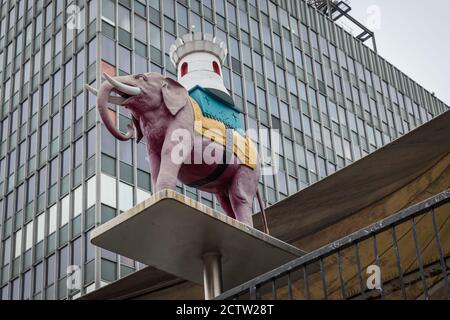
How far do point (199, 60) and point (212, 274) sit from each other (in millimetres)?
3224

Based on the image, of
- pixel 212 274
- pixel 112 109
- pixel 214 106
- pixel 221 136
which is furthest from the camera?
pixel 112 109

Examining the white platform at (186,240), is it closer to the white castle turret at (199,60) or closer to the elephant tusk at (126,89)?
the elephant tusk at (126,89)

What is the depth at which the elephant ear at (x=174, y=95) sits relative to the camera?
1060cm

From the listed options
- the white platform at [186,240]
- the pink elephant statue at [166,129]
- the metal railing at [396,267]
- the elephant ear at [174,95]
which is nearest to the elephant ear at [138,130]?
the pink elephant statue at [166,129]

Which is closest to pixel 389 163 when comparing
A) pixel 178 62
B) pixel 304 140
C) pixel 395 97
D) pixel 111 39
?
pixel 178 62

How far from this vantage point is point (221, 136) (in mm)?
10977

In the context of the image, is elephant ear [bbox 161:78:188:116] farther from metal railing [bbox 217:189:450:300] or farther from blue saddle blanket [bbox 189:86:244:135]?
metal railing [bbox 217:189:450:300]

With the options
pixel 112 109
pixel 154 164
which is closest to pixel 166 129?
pixel 154 164

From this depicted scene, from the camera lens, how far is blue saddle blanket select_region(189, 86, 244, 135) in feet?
36.9

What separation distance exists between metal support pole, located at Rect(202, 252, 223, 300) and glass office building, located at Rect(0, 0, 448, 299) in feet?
62.7

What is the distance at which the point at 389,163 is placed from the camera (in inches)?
435

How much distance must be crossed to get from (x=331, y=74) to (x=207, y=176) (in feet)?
121

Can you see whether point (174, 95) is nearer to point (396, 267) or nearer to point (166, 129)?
point (166, 129)
